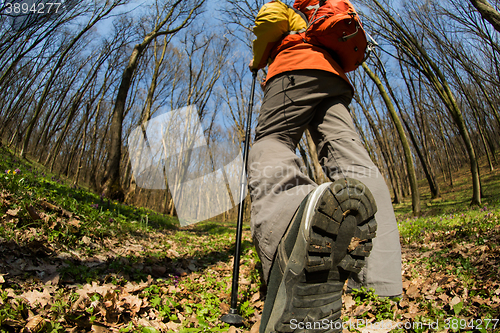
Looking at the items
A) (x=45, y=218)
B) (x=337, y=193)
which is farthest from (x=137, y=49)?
(x=337, y=193)

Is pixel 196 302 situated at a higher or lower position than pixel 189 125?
lower

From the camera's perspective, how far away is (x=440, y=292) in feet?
5.43

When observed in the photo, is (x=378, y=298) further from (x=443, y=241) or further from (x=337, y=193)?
(x=443, y=241)

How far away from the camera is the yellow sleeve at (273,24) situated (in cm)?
170

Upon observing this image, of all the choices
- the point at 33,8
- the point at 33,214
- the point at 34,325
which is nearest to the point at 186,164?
the point at 33,8

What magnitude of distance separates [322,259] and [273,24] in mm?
1522

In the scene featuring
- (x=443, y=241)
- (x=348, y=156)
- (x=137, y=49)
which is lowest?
(x=443, y=241)

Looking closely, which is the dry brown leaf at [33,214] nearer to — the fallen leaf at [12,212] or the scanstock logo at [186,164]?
the fallen leaf at [12,212]

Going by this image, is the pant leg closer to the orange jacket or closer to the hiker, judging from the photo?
the hiker

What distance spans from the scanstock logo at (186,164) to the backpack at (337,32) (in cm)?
1383

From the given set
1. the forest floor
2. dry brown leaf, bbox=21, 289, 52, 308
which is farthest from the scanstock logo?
dry brown leaf, bbox=21, 289, 52, 308

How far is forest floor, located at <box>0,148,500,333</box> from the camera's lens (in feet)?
4.40

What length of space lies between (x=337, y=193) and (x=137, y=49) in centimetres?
843

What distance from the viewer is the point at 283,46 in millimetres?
1704
